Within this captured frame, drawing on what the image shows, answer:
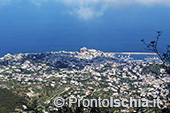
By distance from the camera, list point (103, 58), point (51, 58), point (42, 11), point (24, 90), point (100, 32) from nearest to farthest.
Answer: point (24, 90), point (51, 58), point (103, 58), point (100, 32), point (42, 11)

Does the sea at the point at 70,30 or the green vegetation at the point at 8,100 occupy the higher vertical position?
the sea at the point at 70,30

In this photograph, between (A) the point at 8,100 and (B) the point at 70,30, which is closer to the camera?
(A) the point at 8,100

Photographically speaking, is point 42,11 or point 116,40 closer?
point 116,40

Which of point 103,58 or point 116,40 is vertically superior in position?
point 116,40

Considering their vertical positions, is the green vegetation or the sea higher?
the sea

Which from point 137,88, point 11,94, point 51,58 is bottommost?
point 11,94

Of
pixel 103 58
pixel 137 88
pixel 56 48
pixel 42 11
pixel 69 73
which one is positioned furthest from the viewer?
pixel 42 11

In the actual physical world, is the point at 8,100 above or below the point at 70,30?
below

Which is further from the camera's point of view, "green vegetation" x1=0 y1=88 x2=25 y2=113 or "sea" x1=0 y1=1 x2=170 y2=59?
"sea" x1=0 y1=1 x2=170 y2=59

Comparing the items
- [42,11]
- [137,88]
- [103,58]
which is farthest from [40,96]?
[42,11]

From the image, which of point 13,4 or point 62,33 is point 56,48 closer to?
point 62,33

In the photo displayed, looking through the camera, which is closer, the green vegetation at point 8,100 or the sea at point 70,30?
the green vegetation at point 8,100
